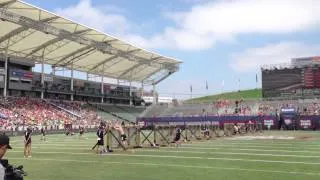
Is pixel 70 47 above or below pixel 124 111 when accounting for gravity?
above

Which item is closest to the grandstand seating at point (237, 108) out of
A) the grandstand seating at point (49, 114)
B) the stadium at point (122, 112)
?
the stadium at point (122, 112)

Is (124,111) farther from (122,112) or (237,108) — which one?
(237,108)

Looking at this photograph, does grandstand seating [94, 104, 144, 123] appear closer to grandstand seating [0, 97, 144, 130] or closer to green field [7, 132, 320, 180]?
grandstand seating [0, 97, 144, 130]

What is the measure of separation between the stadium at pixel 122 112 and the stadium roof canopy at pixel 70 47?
13 cm

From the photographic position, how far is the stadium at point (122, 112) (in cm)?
2048

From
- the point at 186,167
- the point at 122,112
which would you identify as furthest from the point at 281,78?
the point at 186,167

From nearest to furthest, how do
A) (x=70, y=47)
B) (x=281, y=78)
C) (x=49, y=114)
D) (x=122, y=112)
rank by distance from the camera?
1. (x=49, y=114)
2. (x=70, y=47)
3. (x=281, y=78)
4. (x=122, y=112)

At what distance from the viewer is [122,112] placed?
89750mm

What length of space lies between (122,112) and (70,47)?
22.7 m

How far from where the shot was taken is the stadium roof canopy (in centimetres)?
5447

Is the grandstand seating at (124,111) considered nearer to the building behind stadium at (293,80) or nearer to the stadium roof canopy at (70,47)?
the stadium roof canopy at (70,47)

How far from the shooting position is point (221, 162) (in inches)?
797

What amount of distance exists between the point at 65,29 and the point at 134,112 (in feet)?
119

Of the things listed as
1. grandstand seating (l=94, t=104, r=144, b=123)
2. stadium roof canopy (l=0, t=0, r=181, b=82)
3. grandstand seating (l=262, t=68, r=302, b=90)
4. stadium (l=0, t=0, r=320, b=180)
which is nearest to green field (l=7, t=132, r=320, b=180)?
stadium (l=0, t=0, r=320, b=180)
